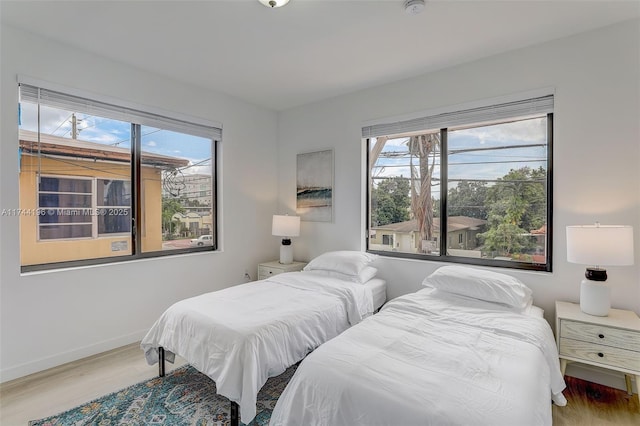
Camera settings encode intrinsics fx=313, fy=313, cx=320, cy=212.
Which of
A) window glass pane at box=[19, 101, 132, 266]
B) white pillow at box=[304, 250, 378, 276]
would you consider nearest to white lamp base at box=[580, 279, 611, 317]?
white pillow at box=[304, 250, 378, 276]

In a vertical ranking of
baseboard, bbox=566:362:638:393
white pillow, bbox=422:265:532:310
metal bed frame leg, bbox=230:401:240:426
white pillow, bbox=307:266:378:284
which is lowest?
baseboard, bbox=566:362:638:393

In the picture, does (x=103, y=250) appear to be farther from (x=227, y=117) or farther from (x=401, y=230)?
(x=401, y=230)

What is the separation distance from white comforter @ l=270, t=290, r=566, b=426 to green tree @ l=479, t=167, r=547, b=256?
0.91m

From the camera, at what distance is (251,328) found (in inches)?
75.4

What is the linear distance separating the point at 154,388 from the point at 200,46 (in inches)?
106

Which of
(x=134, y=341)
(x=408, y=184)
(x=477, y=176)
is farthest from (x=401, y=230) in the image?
(x=134, y=341)

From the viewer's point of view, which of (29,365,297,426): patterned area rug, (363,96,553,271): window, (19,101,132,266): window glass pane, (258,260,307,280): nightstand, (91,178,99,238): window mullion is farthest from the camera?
(258,260,307,280): nightstand

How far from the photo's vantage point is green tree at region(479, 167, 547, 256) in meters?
2.69

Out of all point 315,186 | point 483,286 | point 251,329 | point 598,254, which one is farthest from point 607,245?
point 315,186

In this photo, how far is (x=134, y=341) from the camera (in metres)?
3.02

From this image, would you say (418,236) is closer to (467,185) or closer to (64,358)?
(467,185)

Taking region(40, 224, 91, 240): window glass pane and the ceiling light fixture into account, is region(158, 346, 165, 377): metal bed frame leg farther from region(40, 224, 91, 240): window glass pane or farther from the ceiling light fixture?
the ceiling light fixture

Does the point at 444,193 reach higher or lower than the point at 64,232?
higher

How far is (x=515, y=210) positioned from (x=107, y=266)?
373 cm
